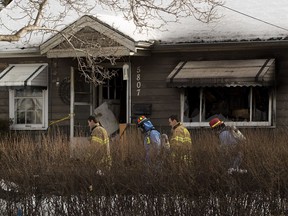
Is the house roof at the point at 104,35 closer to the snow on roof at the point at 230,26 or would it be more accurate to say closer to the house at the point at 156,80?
the house at the point at 156,80

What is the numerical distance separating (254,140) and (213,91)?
7036 mm

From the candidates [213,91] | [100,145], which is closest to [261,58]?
[213,91]

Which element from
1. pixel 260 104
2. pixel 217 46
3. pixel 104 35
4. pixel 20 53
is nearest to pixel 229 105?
pixel 260 104

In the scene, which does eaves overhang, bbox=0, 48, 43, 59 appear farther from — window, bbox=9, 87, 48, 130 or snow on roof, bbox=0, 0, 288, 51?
window, bbox=9, 87, 48, 130

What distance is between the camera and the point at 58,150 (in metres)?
9.10

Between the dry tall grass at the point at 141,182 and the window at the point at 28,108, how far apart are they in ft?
26.9

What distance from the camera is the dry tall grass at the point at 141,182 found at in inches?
304

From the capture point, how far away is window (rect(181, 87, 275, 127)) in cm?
1504

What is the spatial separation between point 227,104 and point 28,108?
5.34 meters

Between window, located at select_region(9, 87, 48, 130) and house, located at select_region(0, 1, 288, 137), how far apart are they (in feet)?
0.08

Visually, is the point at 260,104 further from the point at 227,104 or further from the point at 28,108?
the point at 28,108

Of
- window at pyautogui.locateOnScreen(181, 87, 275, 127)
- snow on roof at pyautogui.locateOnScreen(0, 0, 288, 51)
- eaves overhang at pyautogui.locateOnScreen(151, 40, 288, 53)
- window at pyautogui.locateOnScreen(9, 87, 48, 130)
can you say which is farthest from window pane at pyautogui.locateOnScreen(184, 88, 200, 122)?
window at pyautogui.locateOnScreen(9, 87, 48, 130)

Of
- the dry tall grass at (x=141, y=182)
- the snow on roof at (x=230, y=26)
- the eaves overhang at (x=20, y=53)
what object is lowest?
the dry tall grass at (x=141, y=182)

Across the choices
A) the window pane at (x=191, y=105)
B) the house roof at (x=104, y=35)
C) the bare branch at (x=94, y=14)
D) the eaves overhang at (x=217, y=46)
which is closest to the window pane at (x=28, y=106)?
the bare branch at (x=94, y=14)
